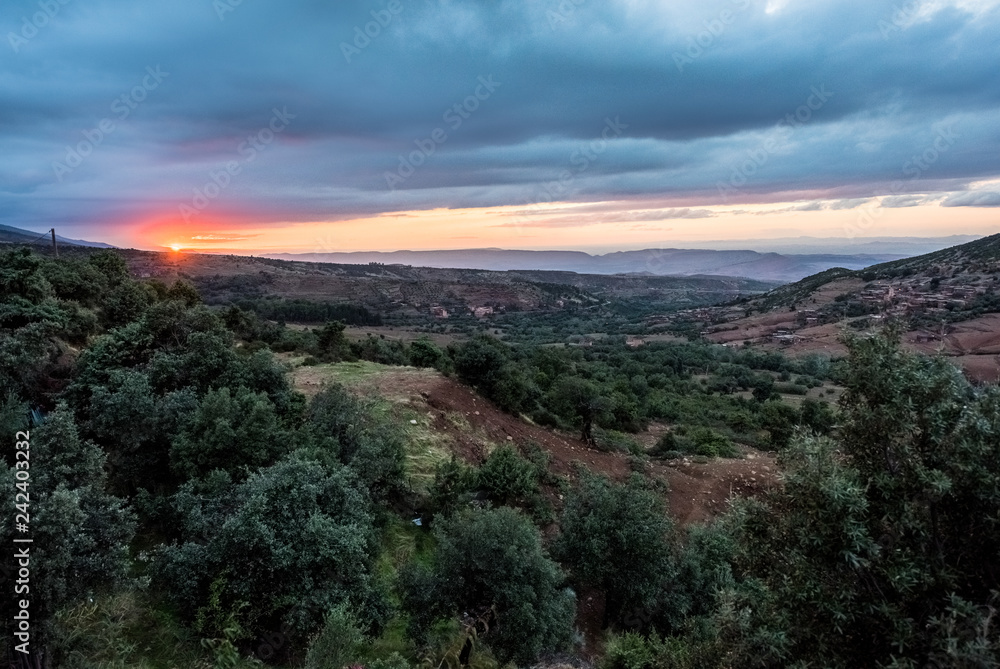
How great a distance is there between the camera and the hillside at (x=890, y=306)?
1608 inches

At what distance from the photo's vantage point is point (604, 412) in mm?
20547

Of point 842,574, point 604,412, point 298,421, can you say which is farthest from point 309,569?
point 604,412

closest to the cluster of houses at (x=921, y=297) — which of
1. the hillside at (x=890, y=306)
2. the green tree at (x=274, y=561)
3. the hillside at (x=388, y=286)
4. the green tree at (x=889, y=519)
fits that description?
the hillside at (x=890, y=306)

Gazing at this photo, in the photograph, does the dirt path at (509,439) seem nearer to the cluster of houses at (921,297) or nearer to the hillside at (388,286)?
the hillside at (388,286)

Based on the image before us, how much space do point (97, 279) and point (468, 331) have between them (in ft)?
156

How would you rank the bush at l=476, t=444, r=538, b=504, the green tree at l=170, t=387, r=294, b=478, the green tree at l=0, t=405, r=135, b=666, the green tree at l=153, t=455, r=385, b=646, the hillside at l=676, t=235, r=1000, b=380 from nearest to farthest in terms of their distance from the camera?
1. the green tree at l=0, t=405, r=135, b=666
2. the green tree at l=153, t=455, r=385, b=646
3. the green tree at l=170, t=387, r=294, b=478
4. the bush at l=476, t=444, r=538, b=504
5. the hillside at l=676, t=235, r=1000, b=380

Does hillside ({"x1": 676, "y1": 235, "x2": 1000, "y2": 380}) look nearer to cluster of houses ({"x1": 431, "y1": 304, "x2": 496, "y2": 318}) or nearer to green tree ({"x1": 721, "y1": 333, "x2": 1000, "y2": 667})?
cluster of houses ({"x1": 431, "y1": 304, "x2": 496, "y2": 318})

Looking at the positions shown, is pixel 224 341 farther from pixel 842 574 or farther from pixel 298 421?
pixel 842 574

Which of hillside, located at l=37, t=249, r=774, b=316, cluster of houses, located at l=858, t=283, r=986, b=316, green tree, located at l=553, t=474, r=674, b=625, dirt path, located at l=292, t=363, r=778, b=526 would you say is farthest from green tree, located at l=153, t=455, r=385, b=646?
cluster of houses, located at l=858, t=283, r=986, b=316

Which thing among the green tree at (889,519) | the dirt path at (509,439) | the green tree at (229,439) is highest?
the green tree at (889,519)

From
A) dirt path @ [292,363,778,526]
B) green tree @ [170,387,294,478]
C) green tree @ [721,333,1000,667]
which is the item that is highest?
green tree @ [721,333,1000,667]

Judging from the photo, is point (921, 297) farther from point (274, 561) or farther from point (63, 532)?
point (63, 532)

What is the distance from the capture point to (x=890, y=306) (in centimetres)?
4991

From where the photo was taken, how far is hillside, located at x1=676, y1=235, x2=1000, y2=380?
4084 centimetres
